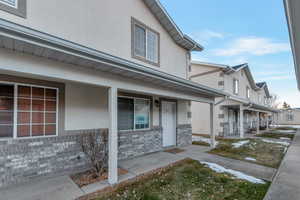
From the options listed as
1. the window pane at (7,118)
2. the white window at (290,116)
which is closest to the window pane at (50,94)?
the window pane at (7,118)

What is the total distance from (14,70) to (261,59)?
26.5 m

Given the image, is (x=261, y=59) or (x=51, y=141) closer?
(x=51, y=141)

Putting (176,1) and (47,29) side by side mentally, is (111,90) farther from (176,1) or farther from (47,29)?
(176,1)

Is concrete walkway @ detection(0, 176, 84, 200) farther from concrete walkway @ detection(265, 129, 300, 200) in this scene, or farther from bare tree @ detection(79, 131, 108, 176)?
concrete walkway @ detection(265, 129, 300, 200)

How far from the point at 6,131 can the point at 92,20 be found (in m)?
4.08

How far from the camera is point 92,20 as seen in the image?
5.52m

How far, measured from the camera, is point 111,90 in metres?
4.29

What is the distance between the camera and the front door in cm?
856

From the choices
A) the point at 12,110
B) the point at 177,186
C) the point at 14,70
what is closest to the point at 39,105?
the point at 12,110

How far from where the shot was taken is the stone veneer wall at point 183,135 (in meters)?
9.25

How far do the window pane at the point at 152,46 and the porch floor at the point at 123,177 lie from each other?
14.4 ft

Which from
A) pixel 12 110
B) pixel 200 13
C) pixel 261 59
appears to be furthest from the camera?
pixel 261 59

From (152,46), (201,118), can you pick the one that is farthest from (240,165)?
(201,118)

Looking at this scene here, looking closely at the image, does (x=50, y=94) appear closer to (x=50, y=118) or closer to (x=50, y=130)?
(x=50, y=118)
